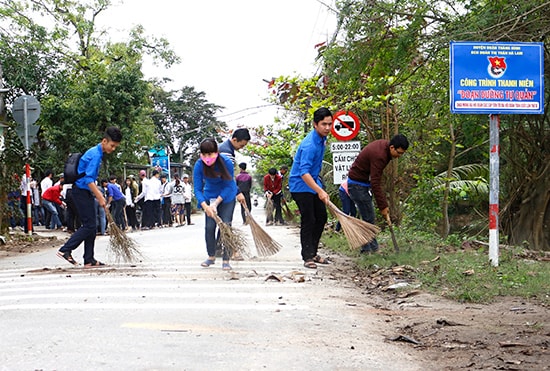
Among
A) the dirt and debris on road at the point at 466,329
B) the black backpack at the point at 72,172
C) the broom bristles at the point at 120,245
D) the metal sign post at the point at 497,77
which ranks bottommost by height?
the dirt and debris on road at the point at 466,329

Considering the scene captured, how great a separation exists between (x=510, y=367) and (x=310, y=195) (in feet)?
16.2

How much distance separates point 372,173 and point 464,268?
6.58ft

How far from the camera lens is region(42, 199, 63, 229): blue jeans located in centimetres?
1992

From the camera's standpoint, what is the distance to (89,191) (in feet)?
Result: 30.3

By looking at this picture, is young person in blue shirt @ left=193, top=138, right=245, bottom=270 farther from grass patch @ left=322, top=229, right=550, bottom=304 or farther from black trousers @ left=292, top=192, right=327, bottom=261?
grass patch @ left=322, top=229, right=550, bottom=304

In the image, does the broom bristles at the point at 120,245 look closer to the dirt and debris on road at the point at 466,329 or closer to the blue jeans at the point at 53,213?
the dirt and debris on road at the point at 466,329

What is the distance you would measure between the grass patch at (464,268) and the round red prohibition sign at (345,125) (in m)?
2.57

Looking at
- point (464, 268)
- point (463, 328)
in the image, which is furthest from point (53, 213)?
point (463, 328)

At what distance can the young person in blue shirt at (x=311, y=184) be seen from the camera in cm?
882

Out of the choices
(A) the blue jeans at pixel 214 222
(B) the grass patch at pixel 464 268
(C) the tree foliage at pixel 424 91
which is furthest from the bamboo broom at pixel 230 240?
(C) the tree foliage at pixel 424 91

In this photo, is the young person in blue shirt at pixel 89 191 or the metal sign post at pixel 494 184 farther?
the young person in blue shirt at pixel 89 191

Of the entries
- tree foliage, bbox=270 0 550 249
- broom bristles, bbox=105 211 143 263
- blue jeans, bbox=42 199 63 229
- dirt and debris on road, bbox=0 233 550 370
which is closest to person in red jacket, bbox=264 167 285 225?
tree foliage, bbox=270 0 550 249

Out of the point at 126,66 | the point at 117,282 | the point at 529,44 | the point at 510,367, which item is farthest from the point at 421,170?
the point at 126,66

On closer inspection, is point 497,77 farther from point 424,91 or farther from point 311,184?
point 424,91
